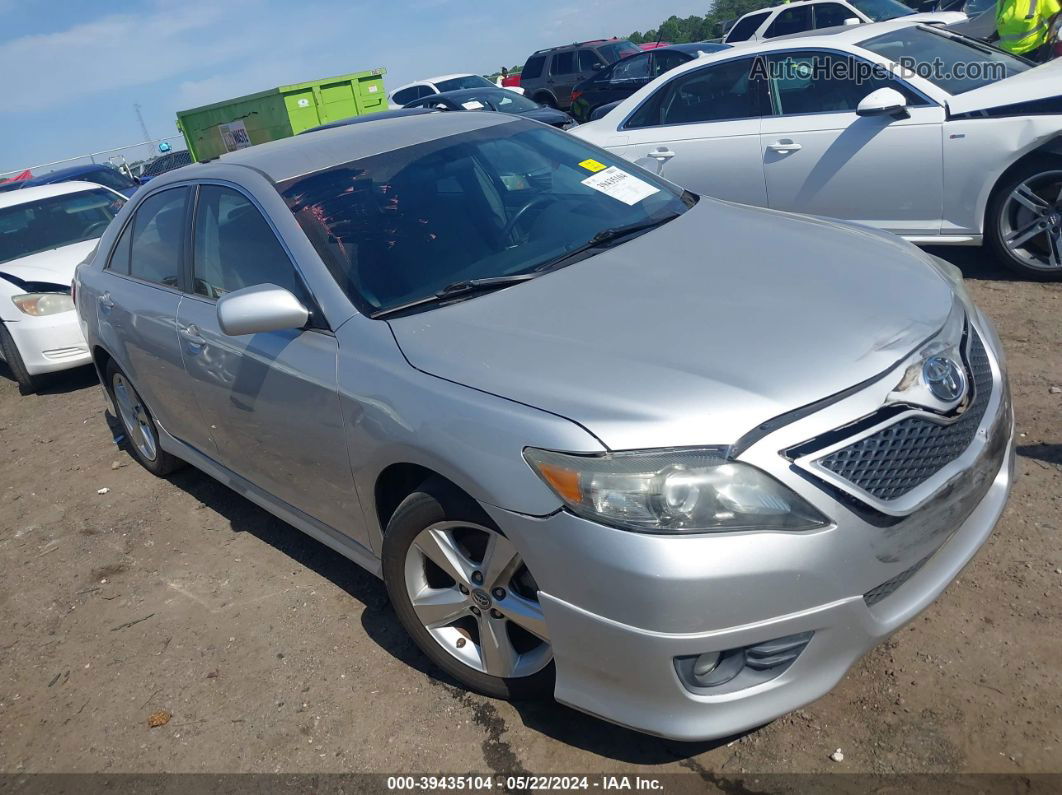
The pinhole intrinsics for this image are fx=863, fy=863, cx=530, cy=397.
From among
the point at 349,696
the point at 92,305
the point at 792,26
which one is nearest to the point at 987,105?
the point at 349,696

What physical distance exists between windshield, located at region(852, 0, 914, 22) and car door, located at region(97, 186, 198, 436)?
13.2m

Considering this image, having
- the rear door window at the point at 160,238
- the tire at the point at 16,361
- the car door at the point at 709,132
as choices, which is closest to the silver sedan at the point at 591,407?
the rear door window at the point at 160,238

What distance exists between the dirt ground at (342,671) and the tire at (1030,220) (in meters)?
0.65

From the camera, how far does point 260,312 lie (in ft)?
9.10

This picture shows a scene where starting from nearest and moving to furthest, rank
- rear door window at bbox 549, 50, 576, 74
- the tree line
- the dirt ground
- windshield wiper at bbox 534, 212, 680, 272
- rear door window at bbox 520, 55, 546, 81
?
the dirt ground, windshield wiper at bbox 534, 212, 680, 272, rear door window at bbox 549, 50, 576, 74, rear door window at bbox 520, 55, 546, 81, the tree line

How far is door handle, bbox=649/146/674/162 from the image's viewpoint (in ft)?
21.1

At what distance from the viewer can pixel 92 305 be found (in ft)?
15.0

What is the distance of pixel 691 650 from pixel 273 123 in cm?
1652

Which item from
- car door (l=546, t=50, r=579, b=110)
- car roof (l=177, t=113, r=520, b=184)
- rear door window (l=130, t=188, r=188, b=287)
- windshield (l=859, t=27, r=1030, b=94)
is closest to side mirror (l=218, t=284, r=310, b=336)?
car roof (l=177, t=113, r=520, b=184)

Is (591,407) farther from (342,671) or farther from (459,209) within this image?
(342,671)

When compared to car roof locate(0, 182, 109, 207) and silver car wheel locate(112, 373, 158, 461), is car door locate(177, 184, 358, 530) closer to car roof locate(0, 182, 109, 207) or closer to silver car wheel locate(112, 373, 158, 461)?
silver car wheel locate(112, 373, 158, 461)

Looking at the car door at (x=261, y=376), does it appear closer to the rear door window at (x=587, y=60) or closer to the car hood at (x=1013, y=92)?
the car hood at (x=1013, y=92)

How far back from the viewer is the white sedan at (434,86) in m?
20.1

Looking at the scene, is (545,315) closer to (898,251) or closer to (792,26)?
(898,251)
